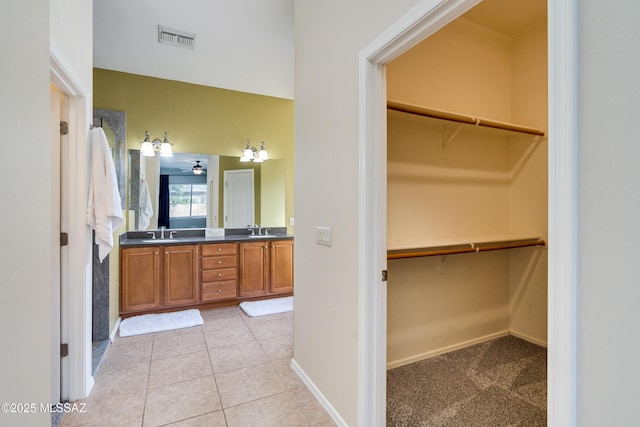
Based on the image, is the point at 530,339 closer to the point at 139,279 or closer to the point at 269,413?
the point at 269,413

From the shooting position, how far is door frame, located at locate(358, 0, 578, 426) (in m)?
0.79

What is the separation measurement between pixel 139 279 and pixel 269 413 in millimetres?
2403

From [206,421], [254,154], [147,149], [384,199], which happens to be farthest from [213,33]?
[206,421]

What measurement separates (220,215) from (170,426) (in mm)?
2897

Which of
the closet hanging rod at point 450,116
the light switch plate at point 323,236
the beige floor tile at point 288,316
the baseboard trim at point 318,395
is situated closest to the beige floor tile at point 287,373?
the baseboard trim at point 318,395

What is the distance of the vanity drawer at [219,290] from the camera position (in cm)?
382

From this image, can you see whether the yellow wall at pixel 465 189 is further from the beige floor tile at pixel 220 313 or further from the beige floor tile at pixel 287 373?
the beige floor tile at pixel 220 313

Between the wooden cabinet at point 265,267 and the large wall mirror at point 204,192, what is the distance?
546 mm

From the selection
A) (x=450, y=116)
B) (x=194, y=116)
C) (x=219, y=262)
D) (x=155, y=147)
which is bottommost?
(x=219, y=262)

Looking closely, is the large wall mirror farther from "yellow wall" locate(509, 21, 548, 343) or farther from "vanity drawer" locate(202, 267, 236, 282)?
"yellow wall" locate(509, 21, 548, 343)

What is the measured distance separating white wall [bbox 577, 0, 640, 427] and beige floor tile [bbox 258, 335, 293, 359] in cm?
225

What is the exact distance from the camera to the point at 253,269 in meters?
4.08

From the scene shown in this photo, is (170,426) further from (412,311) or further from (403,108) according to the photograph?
(403,108)

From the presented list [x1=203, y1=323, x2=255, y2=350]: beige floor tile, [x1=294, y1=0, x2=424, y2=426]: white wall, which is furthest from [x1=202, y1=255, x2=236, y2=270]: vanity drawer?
[x1=294, y1=0, x2=424, y2=426]: white wall
